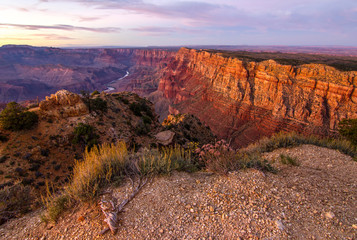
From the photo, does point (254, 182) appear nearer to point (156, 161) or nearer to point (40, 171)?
point (156, 161)

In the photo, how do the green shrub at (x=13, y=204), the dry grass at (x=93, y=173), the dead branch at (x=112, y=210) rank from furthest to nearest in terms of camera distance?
the green shrub at (x=13, y=204)
the dry grass at (x=93, y=173)
the dead branch at (x=112, y=210)

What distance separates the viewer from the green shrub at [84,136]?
14.3 metres

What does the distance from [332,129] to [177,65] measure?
7457 cm

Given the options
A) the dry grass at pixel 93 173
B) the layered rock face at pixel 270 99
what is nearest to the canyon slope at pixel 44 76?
the layered rock face at pixel 270 99

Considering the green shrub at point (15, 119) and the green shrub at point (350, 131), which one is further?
the green shrub at point (350, 131)

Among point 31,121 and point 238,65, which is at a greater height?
point 238,65

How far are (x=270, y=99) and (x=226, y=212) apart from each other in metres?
41.7

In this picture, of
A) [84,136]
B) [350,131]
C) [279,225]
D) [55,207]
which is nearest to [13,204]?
[55,207]

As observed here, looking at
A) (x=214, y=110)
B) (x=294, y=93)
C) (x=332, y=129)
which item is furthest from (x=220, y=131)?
(x=332, y=129)

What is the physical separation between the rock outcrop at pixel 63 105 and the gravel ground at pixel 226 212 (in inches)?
450

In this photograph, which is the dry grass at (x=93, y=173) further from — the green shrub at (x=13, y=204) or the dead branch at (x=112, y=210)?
the green shrub at (x=13, y=204)

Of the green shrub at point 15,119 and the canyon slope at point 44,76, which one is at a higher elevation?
the green shrub at point 15,119

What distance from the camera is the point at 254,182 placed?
5.74m

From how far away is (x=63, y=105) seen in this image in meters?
15.6
